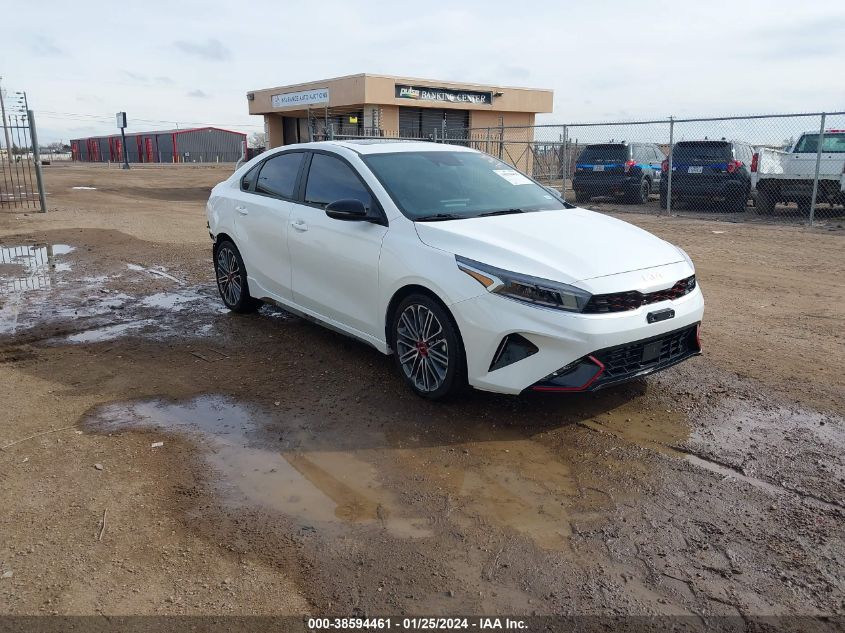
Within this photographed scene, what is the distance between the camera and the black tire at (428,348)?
4277 millimetres

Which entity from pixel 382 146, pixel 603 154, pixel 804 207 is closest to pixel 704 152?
pixel 804 207

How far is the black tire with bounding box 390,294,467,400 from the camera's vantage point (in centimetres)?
428

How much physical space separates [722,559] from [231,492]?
2.40 metres

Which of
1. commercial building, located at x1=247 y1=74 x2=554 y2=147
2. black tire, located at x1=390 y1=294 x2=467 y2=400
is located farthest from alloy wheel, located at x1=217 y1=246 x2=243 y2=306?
commercial building, located at x1=247 y1=74 x2=554 y2=147

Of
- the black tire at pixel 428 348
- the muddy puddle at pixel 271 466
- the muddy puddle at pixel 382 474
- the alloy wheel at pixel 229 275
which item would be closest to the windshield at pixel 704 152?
the alloy wheel at pixel 229 275

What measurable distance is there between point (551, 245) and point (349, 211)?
1421 mm

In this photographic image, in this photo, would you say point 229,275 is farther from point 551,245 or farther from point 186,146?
point 186,146

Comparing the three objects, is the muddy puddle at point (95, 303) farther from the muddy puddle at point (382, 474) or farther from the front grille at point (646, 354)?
the front grille at point (646, 354)

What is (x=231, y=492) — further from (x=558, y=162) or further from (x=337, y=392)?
(x=558, y=162)

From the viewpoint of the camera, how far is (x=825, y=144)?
48.0 ft

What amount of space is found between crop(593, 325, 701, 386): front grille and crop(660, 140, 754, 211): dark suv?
12971mm

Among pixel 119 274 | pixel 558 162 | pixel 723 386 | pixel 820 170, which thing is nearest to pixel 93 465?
pixel 723 386

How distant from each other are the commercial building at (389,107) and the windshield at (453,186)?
1923 centimetres

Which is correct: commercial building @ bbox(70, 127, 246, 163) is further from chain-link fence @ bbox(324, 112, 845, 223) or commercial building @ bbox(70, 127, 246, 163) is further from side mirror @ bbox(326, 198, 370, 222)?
side mirror @ bbox(326, 198, 370, 222)
